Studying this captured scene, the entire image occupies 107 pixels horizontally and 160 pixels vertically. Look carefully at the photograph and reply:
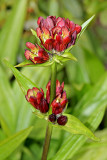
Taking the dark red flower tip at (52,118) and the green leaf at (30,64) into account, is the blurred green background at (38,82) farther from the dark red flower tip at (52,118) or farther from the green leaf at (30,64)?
the green leaf at (30,64)

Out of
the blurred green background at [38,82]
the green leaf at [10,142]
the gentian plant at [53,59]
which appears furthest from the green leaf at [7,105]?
the gentian plant at [53,59]

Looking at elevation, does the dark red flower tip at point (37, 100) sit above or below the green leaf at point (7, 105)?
above

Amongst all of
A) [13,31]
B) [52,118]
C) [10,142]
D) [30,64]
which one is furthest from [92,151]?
[13,31]

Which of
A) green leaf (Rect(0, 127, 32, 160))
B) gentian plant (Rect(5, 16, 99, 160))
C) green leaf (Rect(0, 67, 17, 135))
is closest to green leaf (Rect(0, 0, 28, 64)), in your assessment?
green leaf (Rect(0, 67, 17, 135))

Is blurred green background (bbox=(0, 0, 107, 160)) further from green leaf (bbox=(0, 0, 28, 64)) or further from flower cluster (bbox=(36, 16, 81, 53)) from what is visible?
flower cluster (bbox=(36, 16, 81, 53))

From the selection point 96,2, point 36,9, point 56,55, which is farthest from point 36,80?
point 96,2

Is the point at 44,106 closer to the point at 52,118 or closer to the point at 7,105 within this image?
the point at 52,118

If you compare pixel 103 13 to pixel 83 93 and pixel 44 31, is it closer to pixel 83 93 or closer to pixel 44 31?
pixel 83 93
